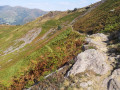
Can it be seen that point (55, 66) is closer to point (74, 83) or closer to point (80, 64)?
point (80, 64)

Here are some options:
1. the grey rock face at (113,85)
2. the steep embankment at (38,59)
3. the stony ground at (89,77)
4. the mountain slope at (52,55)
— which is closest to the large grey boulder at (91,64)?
the stony ground at (89,77)

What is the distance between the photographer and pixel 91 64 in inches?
384

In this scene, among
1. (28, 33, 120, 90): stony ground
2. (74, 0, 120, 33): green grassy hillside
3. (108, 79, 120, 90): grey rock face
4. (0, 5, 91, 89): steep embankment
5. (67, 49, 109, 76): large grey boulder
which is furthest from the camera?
(74, 0, 120, 33): green grassy hillside

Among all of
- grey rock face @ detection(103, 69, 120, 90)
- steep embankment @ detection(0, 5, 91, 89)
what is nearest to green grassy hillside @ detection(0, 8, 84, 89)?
steep embankment @ detection(0, 5, 91, 89)

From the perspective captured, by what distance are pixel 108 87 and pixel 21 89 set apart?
414 inches

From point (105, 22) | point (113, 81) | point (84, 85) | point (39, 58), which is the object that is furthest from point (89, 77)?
point (105, 22)

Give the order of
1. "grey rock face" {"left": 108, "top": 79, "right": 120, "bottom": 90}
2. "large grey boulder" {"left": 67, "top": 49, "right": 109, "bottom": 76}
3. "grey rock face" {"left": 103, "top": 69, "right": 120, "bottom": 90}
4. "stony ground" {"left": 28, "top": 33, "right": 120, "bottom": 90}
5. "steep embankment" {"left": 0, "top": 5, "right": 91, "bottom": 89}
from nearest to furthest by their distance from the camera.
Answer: "grey rock face" {"left": 108, "top": 79, "right": 120, "bottom": 90} < "grey rock face" {"left": 103, "top": 69, "right": 120, "bottom": 90} < "stony ground" {"left": 28, "top": 33, "right": 120, "bottom": 90} < "large grey boulder" {"left": 67, "top": 49, "right": 109, "bottom": 76} < "steep embankment" {"left": 0, "top": 5, "right": 91, "bottom": 89}

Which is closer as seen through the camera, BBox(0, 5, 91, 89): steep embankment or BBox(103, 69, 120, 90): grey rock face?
BBox(103, 69, 120, 90): grey rock face

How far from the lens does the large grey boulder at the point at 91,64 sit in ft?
29.5

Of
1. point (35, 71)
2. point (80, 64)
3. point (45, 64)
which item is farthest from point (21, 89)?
point (80, 64)

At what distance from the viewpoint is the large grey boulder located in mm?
8977

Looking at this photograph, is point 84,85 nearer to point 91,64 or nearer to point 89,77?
→ point 89,77

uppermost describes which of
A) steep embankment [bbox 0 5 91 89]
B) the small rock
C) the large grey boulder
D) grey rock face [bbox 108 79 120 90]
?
the large grey boulder

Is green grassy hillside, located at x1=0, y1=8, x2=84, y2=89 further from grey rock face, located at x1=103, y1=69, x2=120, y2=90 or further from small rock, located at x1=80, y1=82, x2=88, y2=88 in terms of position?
grey rock face, located at x1=103, y1=69, x2=120, y2=90
